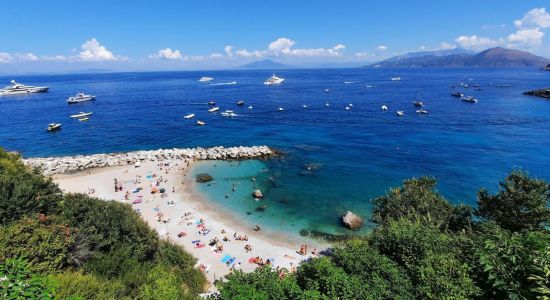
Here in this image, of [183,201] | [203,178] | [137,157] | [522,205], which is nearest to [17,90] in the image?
[137,157]

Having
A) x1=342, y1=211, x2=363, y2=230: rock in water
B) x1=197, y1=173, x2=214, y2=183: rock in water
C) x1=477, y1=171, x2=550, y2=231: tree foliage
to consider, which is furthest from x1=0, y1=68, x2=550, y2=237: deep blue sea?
x1=477, y1=171, x2=550, y2=231: tree foliage

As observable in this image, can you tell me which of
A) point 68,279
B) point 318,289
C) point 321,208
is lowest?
point 321,208

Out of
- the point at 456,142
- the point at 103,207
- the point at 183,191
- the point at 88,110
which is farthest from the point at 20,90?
the point at 456,142

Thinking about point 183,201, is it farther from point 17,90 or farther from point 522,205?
point 17,90

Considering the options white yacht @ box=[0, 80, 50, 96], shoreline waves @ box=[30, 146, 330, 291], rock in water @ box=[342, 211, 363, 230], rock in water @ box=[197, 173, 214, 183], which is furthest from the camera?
white yacht @ box=[0, 80, 50, 96]

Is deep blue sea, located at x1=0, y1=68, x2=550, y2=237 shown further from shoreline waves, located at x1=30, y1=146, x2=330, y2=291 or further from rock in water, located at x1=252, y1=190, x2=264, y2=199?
shoreline waves, located at x1=30, y1=146, x2=330, y2=291

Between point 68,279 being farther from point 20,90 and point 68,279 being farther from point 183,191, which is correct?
point 20,90
